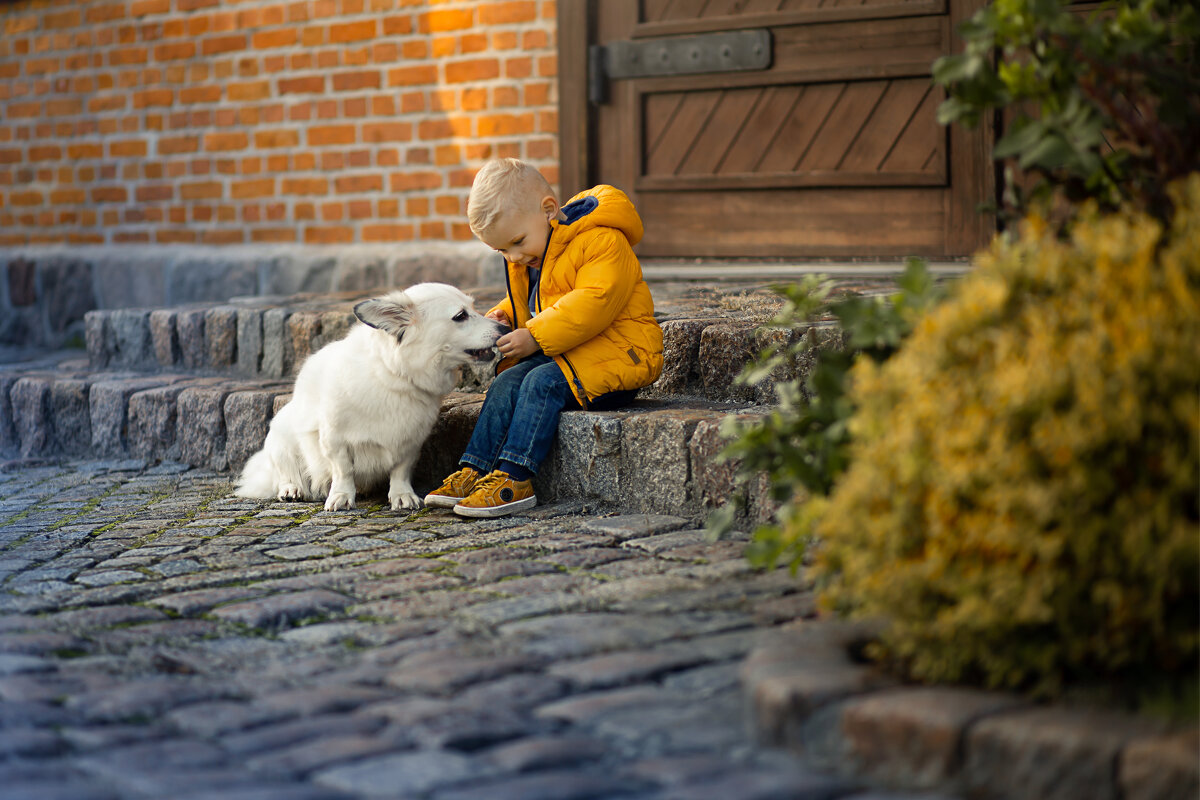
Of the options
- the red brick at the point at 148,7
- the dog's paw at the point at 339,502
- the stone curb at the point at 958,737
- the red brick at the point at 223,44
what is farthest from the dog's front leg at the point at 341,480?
the red brick at the point at 148,7

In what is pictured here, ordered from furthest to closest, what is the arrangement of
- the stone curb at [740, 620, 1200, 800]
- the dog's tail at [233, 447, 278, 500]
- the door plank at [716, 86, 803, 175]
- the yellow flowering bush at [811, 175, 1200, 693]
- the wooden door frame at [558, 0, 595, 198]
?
the wooden door frame at [558, 0, 595, 198] < the door plank at [716, 86, 803, 175] < the dog's tail at [233, 447, 278, 500] < the yellow flowering bush at [811, 175, 1200, 693] < the stone curb at [740, 620, 1200, 800]

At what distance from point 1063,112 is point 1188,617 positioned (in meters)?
1.02

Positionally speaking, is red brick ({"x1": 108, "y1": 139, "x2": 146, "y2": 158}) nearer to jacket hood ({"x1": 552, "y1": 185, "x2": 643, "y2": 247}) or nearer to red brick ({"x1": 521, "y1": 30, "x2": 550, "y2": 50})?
red brick ({"x1": 521, "y1": 30, "x2": 550, "y2": 50})

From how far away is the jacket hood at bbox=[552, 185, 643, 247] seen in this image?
3.86 metres

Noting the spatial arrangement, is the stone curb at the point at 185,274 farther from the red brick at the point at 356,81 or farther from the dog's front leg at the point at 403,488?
the dog's front leg at the point at 403,488

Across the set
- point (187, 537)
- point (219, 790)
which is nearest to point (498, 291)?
point (187, 537)

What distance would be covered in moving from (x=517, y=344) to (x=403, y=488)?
2.29ft

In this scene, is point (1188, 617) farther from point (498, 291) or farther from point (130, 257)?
point (130, 257)

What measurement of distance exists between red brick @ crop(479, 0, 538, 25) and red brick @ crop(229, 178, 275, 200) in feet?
5.68

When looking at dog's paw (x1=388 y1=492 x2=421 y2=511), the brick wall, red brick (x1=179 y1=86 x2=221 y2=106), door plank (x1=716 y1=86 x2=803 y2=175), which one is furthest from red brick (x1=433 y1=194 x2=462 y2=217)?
dog's paw (x1=388 y1=492 x2=421 y2=511)

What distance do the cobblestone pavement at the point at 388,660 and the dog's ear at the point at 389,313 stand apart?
638 millimetres

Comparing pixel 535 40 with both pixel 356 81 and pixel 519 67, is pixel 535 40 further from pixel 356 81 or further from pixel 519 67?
pixel 356 81

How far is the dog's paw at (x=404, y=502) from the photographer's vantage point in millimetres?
3982

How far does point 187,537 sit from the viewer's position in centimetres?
365
